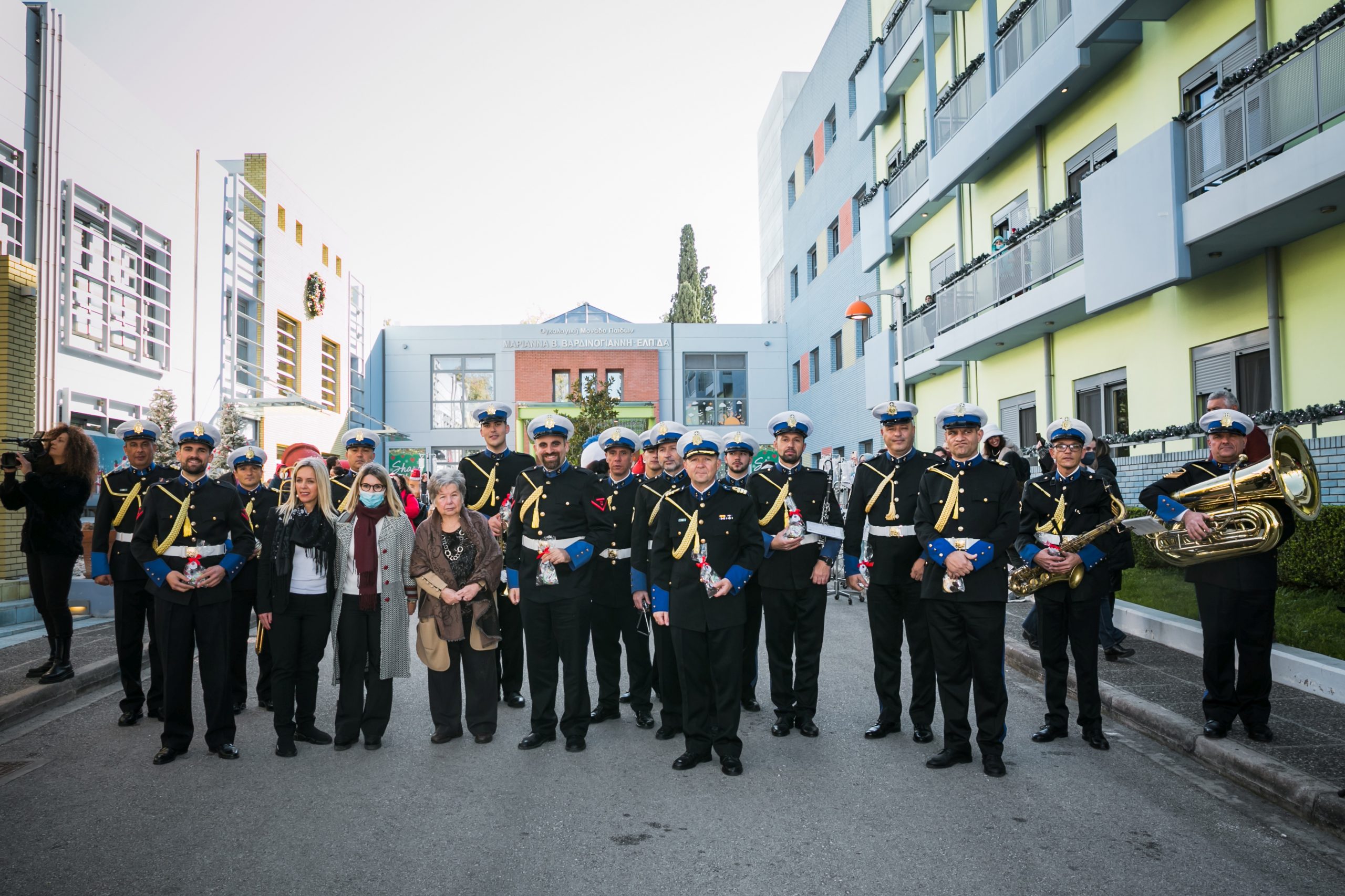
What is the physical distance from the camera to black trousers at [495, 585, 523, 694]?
744cm

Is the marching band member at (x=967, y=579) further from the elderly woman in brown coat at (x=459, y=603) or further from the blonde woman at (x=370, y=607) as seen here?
the blonde woman at (x=370, y=607)

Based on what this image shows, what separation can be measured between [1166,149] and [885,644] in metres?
8.64

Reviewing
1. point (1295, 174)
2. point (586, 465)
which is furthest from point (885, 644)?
point (1295, 174)

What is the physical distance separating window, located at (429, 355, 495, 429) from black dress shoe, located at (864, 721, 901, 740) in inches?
1309

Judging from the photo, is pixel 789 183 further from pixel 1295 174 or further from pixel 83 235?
pixel 1295 174

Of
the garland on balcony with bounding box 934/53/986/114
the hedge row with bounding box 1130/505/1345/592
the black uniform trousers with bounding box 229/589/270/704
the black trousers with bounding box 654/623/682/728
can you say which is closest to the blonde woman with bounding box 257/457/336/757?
the black uniform trousers with bounding box 229/589/270/704

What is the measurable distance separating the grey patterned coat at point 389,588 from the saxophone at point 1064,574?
167 inches

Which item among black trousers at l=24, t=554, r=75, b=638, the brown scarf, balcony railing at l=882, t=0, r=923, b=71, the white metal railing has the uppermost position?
balcony railing at l=882, t=0, r=923, b=71

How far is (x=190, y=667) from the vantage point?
624 centimetres

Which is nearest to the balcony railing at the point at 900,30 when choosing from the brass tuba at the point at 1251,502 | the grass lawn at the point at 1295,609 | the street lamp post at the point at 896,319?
the street lamp post at the point at 896,319

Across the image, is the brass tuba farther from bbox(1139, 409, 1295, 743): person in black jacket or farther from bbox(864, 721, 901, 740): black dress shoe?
bbox(864, 721, 901, 740): black dress shoe

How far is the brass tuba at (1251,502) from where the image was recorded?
18.3ft

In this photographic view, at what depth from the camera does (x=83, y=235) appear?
17188 mm

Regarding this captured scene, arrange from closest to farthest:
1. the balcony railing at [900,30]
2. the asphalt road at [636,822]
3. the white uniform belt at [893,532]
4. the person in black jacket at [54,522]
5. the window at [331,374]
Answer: the asphalt road at [636,822]
the white uniform belt at [893,532]
the person in black jacket at [54,522]
the balcony railing at [900,30]
the window at [331,374]
